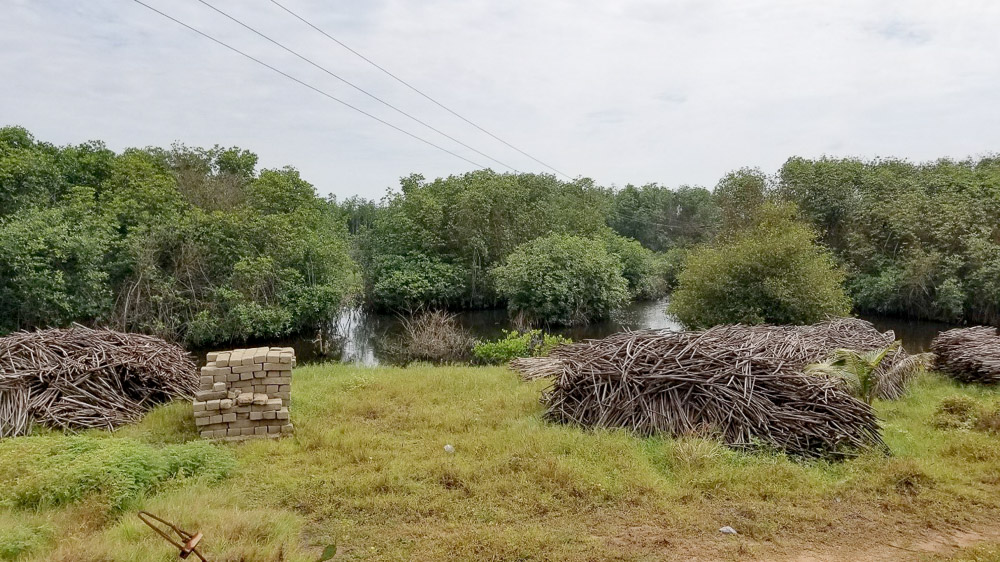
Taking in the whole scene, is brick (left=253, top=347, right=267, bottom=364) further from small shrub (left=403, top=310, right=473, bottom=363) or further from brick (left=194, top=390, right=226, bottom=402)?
small shrub (left=403, top=310, right=473, bottom=363)

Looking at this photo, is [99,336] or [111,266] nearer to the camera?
[99,336]

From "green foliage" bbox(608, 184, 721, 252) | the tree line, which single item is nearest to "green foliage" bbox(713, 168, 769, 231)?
the tree line

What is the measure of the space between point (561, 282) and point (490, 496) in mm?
17552

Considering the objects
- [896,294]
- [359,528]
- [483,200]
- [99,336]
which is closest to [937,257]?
[896,294]

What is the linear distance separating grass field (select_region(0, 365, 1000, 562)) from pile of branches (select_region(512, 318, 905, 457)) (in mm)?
335

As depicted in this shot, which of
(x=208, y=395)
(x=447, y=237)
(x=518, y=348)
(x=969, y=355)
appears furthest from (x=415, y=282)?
(x=969, y=355)

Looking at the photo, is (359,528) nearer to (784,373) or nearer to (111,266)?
(784,373)

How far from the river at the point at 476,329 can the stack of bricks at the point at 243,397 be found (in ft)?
28.3

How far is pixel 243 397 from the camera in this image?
769cm

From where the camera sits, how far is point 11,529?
4.62 metres

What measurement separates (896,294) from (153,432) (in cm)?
2561

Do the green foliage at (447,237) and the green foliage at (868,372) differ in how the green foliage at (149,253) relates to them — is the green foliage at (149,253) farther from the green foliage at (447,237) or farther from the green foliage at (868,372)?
the green foliage at (868,372)

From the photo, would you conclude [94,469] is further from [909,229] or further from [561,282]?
[909,229]

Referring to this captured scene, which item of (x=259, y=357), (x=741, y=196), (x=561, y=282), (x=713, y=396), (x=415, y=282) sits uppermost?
(x=741, y=196)
